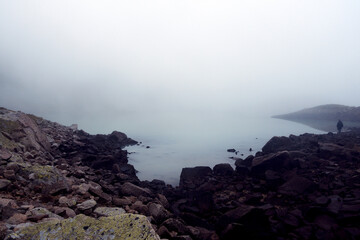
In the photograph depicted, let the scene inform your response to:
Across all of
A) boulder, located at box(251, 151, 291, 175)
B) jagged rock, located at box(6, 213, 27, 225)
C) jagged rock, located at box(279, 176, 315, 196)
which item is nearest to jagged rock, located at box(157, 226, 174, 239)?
jagged rock, located at box(6, 213, 27, 225)

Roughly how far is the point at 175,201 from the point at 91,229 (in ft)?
28.3

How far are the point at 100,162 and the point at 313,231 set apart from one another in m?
14.0

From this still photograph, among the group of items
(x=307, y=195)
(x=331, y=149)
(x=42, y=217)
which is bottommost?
(x=307, y=195)

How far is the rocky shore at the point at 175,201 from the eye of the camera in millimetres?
3553

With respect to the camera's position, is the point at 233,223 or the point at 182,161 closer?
the point at 233,223

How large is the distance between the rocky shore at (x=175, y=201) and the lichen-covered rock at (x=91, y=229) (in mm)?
14

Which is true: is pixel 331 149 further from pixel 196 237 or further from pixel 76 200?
pixel 76 200

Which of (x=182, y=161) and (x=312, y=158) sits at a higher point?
(x=312, y=158)

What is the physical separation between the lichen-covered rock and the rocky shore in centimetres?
1

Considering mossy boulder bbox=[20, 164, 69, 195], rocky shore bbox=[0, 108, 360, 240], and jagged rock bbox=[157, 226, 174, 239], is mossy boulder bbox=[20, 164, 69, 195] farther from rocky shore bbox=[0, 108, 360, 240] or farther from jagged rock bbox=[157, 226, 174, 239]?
jagged rock bbox=[157, 226, 174, 239]

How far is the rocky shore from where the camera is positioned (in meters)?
3.55

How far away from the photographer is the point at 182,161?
26625 mm

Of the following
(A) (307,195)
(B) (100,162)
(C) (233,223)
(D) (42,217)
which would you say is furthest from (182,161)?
(D) (42,217)

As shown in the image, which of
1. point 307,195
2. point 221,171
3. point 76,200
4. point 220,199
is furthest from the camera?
point 221,171
